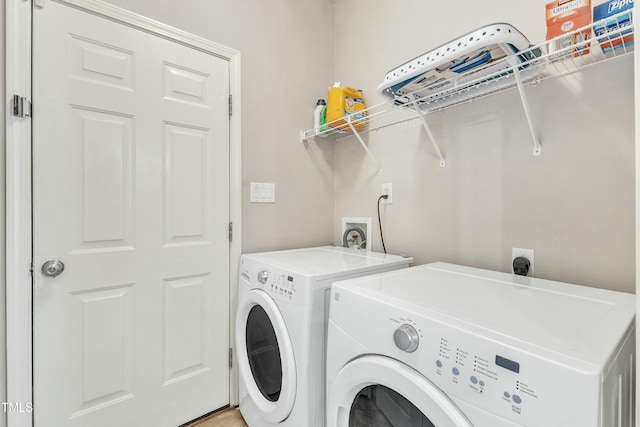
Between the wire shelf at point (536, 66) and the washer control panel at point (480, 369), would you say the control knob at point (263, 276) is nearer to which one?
the washer control panel at point (480, 369)

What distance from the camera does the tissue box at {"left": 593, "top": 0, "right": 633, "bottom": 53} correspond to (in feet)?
2.90

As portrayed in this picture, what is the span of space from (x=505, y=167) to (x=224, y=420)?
1.99 m

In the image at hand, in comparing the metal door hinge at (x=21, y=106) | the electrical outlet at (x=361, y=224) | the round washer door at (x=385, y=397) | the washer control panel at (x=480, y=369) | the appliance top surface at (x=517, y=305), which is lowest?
the round washer door at (x=385, y=397)

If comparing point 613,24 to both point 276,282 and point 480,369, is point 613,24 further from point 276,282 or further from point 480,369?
point 276,282

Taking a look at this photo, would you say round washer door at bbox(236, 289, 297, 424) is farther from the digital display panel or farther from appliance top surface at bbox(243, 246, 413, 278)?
the digital display panel

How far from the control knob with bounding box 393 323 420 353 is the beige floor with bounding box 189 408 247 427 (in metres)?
1.36

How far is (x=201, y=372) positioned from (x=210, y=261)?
2.07 feet

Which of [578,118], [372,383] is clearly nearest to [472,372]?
[372,383]

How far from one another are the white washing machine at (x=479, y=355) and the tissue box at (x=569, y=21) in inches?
33.2

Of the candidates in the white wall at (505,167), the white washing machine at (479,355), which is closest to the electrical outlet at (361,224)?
the white wall at (505,167)

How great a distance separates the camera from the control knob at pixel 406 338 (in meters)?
0.72

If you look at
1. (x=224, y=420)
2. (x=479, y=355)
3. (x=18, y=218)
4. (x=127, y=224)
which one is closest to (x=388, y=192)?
(x=479, y=355)

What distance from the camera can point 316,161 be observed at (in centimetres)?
219

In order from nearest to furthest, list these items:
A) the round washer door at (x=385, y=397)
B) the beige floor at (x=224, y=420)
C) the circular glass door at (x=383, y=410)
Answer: the round washer door at (x=385, y=397), the circular glass door at (x=383, y=410), the beige floor at (x=224, y=420)
